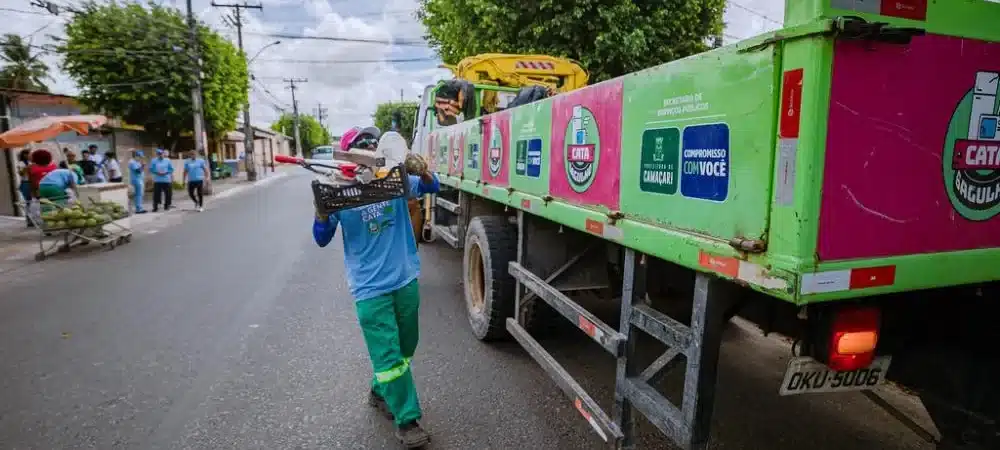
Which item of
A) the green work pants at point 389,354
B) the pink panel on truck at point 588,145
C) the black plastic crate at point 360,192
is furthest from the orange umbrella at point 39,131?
the pink panel on truck at point 588,145

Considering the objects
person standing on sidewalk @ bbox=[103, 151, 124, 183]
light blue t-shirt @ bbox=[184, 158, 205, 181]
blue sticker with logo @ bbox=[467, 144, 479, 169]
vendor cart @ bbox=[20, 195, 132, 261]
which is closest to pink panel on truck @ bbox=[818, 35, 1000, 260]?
blue sticker with logo @ bbox=[467, 144, 479, 169]

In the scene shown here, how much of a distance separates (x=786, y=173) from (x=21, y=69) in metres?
33.2

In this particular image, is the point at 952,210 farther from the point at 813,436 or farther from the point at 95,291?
the point at 95,291

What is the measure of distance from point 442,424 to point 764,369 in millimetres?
2310

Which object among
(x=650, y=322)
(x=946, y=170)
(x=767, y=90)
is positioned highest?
(x=767, y=90)

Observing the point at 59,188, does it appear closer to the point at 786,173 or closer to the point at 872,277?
the point at 786,173

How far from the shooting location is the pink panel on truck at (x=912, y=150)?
1.63m

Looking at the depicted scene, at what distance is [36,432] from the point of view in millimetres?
3285

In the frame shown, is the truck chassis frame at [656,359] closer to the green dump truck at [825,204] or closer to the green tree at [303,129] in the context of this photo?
the green dump truck at [825,204]

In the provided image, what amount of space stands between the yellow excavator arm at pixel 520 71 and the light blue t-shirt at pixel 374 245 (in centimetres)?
483

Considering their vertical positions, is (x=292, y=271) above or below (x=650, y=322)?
below

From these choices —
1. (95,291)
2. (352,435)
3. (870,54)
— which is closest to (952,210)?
(870,54)

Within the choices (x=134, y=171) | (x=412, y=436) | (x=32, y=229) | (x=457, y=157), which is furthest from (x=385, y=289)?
(x=134, y=171)

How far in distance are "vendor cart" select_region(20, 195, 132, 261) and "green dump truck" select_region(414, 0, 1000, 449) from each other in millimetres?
9286
